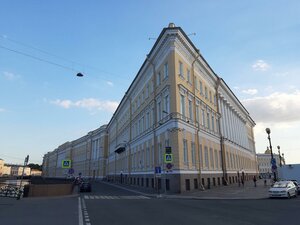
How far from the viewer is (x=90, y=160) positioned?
331 ft

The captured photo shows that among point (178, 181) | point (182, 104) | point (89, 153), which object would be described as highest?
point (89, 153)

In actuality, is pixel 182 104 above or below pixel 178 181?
above

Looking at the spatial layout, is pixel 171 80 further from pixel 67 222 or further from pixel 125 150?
pixel 125 150

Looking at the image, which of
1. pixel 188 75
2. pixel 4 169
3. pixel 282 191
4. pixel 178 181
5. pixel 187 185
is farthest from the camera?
pixel 4 169

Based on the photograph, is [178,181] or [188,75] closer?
[178,181]

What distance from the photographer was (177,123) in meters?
29.0

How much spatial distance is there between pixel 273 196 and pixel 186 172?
9.60 metres

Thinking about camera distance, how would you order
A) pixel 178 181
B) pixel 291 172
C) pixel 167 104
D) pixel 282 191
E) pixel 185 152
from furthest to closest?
pixel 291 172 < pixel 167 104 < pixel 185 152 < pixel 178 181 < pixel 282 191

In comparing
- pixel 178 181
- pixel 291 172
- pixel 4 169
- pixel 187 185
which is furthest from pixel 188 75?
pixel 4 169

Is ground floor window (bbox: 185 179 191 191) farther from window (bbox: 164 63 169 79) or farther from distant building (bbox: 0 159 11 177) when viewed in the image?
distant building (bbox: 0 159 11 177)

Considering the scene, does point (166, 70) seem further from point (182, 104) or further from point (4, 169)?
point (4, 169)

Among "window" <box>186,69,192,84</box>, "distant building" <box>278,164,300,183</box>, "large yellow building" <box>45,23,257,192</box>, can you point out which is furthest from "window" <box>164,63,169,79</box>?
"distant building" <box>278,164,300,183</box>

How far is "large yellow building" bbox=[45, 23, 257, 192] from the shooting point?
97.7 feet

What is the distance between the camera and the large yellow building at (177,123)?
97.7 ft
